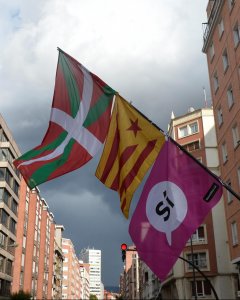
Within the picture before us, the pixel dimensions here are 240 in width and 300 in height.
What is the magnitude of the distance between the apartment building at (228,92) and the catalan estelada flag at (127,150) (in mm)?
22627

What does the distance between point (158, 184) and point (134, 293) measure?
159 meters

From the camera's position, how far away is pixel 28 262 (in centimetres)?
7819

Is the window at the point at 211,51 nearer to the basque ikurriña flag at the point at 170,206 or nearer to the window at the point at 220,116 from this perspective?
the window at the point at 220,116

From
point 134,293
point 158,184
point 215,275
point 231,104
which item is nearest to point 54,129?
point 158,184

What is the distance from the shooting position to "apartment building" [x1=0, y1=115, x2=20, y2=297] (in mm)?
58031

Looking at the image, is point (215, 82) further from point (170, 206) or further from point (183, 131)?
point (170, 206)

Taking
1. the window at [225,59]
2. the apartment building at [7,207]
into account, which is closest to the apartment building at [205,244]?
the window at [225,59]

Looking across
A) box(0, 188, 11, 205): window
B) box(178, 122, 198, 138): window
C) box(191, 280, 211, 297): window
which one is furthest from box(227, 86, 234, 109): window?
box(0, 188, 11, 205): window

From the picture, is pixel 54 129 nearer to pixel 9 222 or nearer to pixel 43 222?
pixel 9 222

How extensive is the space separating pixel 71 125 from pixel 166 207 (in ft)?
9.95

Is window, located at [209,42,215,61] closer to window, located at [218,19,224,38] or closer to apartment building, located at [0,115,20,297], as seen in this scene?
window, located at [218,19,224,38]

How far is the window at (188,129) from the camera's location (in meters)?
59.7

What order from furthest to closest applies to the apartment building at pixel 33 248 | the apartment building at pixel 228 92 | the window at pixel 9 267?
1. the apartment building at pixel 33 248
2. the window at pixel 9 267
3. the apartment building at pixel 228 92

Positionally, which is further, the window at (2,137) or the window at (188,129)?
the window at (188,129)
